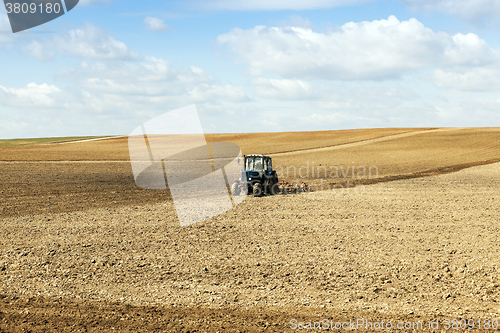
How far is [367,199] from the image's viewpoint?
21312 millimetres

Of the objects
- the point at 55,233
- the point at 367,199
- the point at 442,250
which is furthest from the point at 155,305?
the point at 367,199

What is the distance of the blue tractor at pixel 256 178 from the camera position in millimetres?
22739

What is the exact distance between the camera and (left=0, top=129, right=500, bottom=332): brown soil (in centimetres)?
785

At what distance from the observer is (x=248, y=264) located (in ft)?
35.2

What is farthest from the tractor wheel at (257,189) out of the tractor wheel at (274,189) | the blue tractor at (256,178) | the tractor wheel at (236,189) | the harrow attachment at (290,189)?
the harrow attachment at (290,189)

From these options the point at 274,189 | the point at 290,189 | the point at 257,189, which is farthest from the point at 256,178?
the point at 290,189

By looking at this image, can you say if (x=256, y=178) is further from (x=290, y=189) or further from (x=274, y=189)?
(x=290, y=189)

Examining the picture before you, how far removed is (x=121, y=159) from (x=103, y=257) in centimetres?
4429

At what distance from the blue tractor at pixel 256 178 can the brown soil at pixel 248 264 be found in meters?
1.68

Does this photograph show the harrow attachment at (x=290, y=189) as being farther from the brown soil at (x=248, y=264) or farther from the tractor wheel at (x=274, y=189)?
the brown soil at (x=248, y=264)

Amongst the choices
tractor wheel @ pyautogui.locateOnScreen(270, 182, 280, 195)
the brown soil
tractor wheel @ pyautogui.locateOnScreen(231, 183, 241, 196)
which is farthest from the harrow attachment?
the brown soil

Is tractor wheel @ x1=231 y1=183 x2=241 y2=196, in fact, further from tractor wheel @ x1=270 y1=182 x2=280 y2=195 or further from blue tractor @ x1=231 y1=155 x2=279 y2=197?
tractor wheel @ x1=270 y1=182 x2=280 y2=195

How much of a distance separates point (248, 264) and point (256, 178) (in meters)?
12.4

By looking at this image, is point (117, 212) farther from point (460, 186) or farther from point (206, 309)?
point (460, 186)
